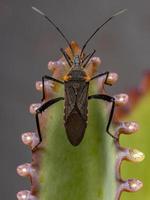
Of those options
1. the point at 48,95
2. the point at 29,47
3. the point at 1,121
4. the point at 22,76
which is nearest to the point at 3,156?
the point at 1,121

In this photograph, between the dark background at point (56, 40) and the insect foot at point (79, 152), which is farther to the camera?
the dark background at point (56, 40)

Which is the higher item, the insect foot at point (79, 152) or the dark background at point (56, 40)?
the dark background at point (56, 40)

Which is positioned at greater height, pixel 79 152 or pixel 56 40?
pixel 56 40

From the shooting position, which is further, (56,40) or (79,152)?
(56,40)

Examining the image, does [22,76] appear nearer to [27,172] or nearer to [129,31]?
[129,31]

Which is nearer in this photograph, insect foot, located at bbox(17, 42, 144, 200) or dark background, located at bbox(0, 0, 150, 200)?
insect foot, located at bbox(17, 42, 144, 200)
